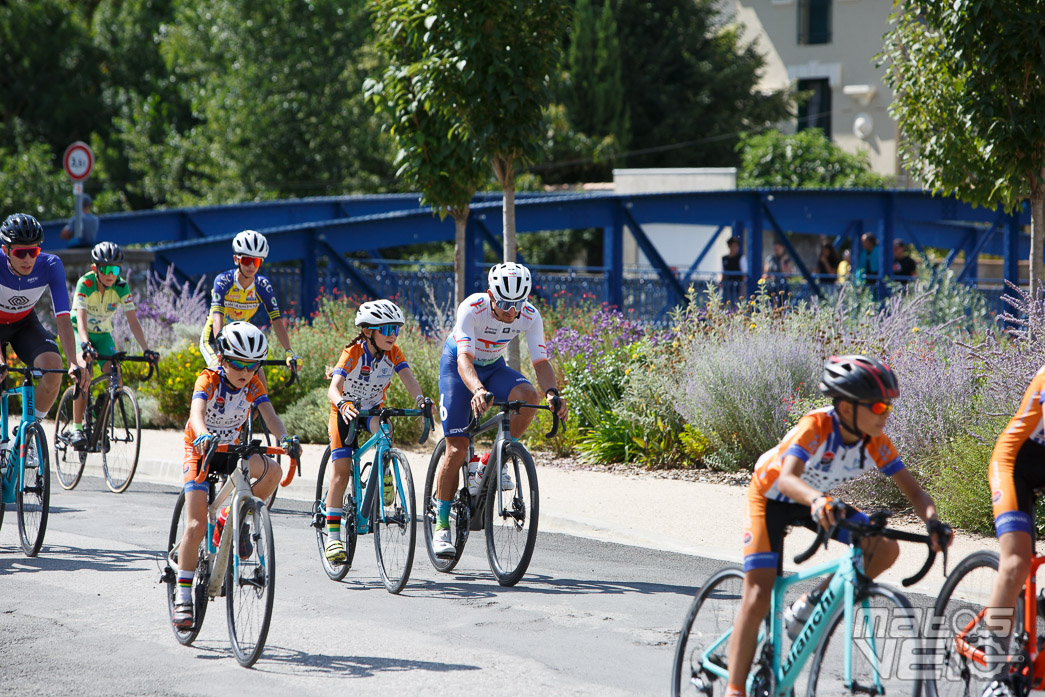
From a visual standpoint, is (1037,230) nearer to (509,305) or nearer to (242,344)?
(509,305)

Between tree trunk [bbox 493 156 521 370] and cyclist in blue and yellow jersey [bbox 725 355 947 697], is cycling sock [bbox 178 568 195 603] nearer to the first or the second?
cyclist in blue and yellow jersey [bbox 725 355 947 697]

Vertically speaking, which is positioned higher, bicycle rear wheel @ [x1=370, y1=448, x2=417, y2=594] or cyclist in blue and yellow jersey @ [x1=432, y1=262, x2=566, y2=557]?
cyclist in blue and yellow jersey @ [x1=432, y1=262, x2=566, y2=557]

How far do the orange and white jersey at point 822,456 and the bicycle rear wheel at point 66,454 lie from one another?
746 cm

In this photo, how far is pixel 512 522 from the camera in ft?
23.1

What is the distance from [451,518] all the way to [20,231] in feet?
12.0

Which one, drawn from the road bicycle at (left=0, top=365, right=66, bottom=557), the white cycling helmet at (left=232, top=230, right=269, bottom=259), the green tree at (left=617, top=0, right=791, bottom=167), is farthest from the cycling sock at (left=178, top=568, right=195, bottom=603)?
the green tree at (left=617, top=0, right=791, bottom=167)

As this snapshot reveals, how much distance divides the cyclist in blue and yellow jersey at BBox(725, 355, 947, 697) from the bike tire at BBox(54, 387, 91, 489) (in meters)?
7.45

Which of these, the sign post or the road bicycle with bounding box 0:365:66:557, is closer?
the road bicycle with bounding box 0:365:66:557

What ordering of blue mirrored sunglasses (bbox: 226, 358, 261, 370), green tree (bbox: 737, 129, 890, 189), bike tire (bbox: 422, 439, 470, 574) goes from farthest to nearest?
green tree (bbox: 737, 129, 890, 189) < bike tire (bbox: 422, 439, 470, 574) < blue mirrored sunglasses (bbox: 226, 358, 261, 370)

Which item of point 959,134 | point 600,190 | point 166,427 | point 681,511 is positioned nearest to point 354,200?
point 600,190

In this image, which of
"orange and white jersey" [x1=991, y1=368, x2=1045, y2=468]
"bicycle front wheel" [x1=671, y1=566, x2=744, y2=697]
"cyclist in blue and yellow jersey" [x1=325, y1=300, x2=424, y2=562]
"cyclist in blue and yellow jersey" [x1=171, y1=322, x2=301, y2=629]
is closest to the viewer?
"bicycle front wheel" [x1=671, y1=566, x2=744, y2=697]

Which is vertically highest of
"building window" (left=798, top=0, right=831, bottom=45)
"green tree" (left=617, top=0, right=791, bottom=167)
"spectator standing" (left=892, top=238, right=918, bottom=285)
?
"building window" (left=798, top=0, right=831, bottom=45)

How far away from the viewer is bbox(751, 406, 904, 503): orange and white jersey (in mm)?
4285

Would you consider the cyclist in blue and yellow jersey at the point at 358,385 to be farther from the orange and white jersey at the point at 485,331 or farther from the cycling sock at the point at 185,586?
the cycling sock at the point at 185,586
